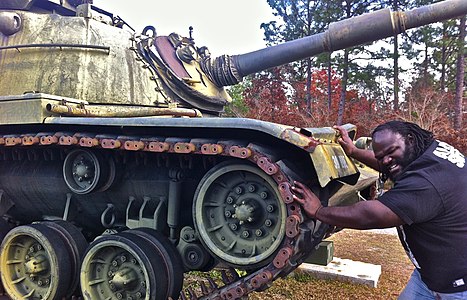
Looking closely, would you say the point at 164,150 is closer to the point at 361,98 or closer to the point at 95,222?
the point at 95,222

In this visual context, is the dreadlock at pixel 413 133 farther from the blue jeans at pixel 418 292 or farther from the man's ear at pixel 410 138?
the blue jeans at pixel 418 292

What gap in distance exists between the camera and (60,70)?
217 inches

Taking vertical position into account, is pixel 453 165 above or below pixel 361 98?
below

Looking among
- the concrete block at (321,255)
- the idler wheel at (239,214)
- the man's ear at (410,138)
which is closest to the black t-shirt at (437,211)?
the man's ear at (410,138)

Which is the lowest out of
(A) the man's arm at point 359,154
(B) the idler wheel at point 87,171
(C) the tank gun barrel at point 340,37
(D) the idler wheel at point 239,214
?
(D) the idler wheel at point 239,214

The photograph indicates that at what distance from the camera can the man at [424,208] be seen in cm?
290

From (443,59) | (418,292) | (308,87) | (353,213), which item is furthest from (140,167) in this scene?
(443,59)

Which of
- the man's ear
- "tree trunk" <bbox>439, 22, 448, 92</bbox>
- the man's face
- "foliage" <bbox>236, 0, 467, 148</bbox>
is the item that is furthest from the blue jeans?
"tree trunk" <bbox>439, 22, 448, 92</bbox>

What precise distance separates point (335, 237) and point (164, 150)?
7.08 m

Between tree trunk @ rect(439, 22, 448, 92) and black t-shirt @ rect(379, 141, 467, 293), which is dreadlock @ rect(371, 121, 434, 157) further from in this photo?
tree trunk @ rect(439, 22, 448, 92)

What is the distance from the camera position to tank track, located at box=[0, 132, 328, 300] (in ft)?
11.5

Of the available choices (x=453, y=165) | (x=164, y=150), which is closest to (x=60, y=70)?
(x=164, y=150)

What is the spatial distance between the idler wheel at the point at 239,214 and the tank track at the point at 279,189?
0.16 metres

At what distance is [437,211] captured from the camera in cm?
294
